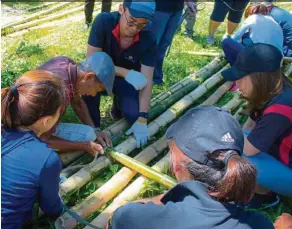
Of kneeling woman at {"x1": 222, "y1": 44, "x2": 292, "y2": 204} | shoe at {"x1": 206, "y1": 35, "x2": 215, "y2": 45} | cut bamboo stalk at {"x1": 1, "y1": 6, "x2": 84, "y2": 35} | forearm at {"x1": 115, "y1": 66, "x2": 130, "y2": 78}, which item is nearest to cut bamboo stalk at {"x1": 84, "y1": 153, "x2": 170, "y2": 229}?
kneeling woman at {"x1": 222, "y1": 44, "x2": 292, "y2": 204}

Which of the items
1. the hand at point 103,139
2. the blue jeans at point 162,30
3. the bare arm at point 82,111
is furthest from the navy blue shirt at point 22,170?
the blue jeans at point 162,30

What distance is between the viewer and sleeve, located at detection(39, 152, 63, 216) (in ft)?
6.47

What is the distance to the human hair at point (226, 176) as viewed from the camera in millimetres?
1456

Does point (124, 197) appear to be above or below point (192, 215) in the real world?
below

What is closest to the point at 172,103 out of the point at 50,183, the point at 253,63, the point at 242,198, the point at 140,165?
the point at 140,165

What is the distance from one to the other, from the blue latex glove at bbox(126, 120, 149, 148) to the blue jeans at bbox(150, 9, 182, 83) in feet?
3.94

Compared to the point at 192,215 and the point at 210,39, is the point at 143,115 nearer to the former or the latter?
the point at 192,215

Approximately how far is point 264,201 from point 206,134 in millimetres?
1683

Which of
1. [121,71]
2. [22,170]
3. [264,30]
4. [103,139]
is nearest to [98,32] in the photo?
[121,71]

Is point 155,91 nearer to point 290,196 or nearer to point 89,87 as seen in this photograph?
Answer: point 89,87

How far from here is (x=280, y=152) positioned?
9.39ft

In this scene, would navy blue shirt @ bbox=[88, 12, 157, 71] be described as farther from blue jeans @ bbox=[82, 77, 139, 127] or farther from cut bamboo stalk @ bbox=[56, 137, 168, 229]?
cut bamboo stalk @ bbox=[56, 137, 168, 229]

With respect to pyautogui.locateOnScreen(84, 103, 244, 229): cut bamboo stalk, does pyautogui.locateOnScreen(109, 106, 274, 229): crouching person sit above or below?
above

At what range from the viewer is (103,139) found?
3.25 metres
